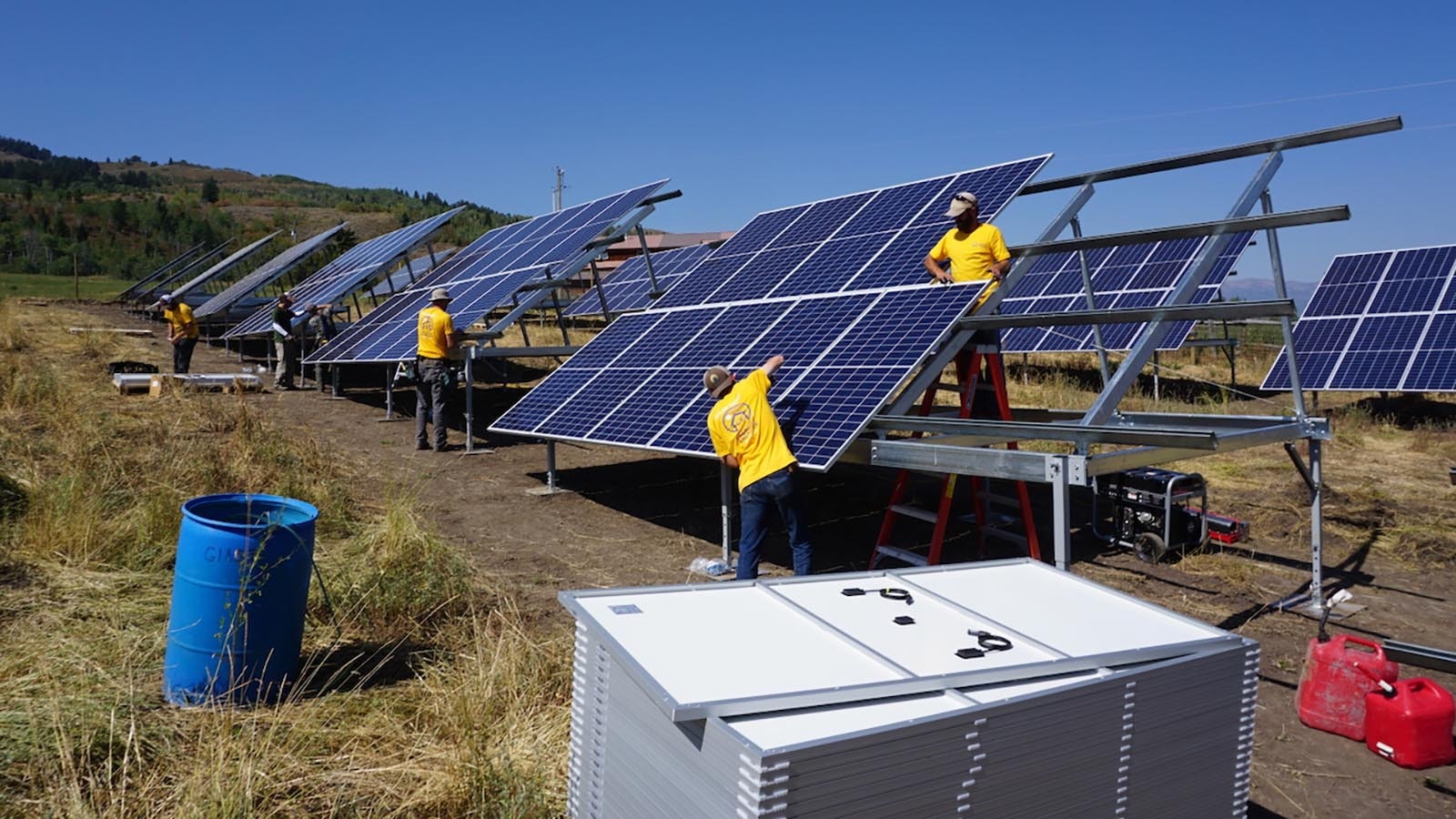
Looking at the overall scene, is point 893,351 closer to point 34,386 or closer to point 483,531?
point 483,531

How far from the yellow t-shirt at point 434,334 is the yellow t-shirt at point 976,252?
7.97 meters

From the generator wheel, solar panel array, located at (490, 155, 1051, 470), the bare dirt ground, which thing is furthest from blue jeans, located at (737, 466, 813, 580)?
the generator wheel

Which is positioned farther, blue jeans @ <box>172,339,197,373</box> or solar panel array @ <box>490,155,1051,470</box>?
blue jeans @ <box>172,339,197,373</box>

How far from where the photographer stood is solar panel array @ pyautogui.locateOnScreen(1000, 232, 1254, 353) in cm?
1889

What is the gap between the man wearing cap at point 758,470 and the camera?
6.69 metres

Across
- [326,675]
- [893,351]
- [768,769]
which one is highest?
[893,351]

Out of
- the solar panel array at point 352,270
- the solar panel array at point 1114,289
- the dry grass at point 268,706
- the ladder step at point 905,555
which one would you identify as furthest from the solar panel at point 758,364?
the solar panel array at point 1114,289

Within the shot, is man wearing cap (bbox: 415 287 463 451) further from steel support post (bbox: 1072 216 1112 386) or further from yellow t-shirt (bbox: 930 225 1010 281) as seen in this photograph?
steel support post (bbox: 1072 216 1112 386)

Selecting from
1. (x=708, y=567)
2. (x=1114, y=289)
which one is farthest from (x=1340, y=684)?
(x=1114, y=289)

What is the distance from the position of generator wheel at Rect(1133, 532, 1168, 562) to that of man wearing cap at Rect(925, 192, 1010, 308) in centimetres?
290

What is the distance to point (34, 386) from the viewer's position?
45.0 ft

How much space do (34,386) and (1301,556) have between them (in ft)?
54.3

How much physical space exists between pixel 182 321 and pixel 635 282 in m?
10.9

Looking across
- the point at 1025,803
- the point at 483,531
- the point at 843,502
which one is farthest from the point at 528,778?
the point at 843,502
